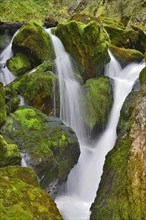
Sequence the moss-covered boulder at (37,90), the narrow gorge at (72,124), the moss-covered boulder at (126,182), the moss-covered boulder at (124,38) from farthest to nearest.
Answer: the moss-covered boulder at (124,38)
the moss-covered boulder at (37,90)
the narrow gorge at (72,124)
the moss-covered boulder at (126,182)

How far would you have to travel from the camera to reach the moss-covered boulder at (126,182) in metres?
5.22

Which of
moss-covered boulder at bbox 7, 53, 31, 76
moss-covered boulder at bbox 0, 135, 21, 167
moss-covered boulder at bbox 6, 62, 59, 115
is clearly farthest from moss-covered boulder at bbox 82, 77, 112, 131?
moss-covered boulder at bbox 0, 135, 21, 167

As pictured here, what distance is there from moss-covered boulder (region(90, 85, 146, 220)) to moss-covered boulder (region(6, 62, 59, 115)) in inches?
154

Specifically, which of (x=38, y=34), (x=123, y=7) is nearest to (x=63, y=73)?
(x=38, y=34)

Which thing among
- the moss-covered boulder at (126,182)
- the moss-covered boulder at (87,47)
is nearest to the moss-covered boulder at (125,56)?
the moss-covered boulder at (87,47)

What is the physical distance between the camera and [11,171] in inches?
234

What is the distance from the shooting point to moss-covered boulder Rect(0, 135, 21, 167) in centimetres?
683

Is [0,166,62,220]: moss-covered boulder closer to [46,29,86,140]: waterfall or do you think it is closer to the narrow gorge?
the narrow gorge

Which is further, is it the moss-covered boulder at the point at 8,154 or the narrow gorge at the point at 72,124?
the moss-covered boulder at the point at 8,154

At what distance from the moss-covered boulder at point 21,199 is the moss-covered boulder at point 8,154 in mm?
868

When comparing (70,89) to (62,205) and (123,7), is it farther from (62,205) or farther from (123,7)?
(123,7)

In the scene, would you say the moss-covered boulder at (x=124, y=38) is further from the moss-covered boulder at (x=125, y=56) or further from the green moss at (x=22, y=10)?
the green moss at (x=22, y=10)

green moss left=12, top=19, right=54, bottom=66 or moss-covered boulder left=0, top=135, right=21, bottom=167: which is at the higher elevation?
green moss left=12, top=19, right=54, bottom=66

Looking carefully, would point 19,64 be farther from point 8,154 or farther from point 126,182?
point 126,182
